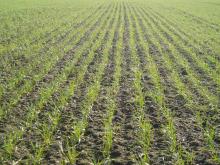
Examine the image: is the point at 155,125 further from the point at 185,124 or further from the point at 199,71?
the point at 199,71

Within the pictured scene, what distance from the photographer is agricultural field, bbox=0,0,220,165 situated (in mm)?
7191

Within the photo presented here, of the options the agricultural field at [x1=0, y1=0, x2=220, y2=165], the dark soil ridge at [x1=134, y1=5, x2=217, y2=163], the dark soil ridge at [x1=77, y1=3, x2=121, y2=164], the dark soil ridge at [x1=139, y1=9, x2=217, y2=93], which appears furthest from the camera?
the dark soil ridge at [x1=139, y1=9, x2=217, y2=93]

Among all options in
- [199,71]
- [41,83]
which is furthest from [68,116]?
[199,71]

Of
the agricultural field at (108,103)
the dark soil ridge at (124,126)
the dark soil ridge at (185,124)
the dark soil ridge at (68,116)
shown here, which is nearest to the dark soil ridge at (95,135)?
the agricultural field at (108,103)

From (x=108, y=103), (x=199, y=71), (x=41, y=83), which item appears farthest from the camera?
(x=199, y=71)

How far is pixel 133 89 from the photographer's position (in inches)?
448

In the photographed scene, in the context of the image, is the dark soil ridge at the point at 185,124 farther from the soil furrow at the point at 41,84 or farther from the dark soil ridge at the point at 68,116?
the soil furrow at the point at 41,84

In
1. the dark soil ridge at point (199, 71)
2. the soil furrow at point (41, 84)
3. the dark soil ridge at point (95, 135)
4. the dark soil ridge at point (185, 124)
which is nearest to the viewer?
the dark soil ridge at point (95, 135)

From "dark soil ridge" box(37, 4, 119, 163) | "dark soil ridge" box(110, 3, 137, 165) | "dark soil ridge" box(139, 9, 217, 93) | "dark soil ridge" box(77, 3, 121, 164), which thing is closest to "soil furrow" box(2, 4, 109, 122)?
"dark soil ridge" box(37, 4, 119, 163)

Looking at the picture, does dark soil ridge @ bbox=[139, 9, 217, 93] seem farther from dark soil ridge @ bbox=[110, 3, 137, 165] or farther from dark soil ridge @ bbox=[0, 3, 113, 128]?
dark soil ridge @ bbox=[0, 3, 113, 128]

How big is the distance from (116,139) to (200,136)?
196 cm

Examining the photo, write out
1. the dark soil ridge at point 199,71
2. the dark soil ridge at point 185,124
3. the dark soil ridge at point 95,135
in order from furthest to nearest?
the dark soil ridge at point 199,71, the dark soil ridge at point 185,124, the dark soil ridge at point 95,135

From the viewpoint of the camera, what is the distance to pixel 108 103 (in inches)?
394

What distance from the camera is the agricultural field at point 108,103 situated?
7.19 meters
